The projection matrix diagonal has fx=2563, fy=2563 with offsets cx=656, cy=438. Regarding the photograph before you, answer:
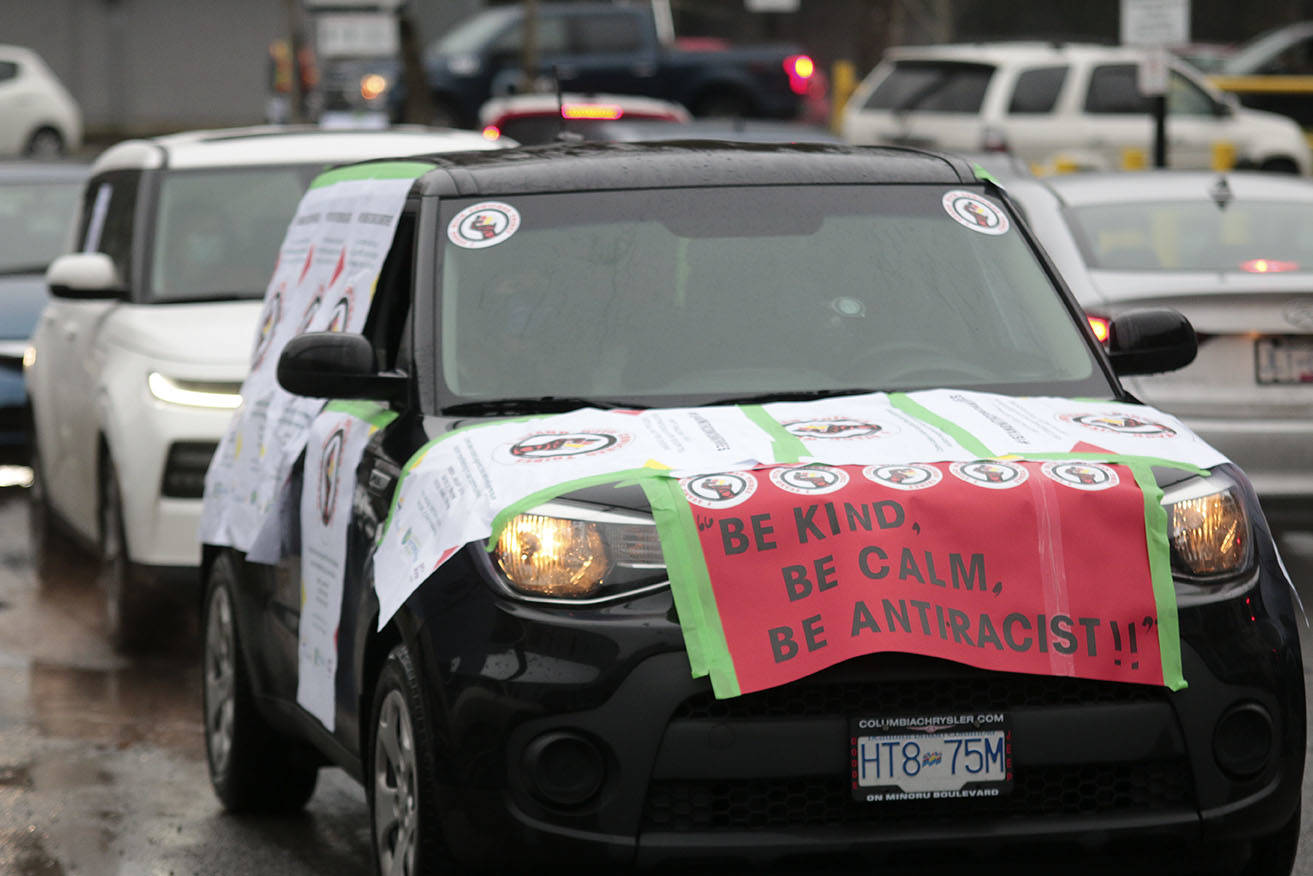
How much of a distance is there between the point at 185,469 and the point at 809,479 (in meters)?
4.72

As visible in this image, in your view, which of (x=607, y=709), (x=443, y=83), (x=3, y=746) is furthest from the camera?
(x=443, y=83)

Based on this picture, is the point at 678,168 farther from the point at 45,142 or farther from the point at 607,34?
the point at 607,34

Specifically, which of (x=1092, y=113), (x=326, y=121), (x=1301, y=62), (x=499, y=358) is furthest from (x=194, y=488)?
(x=1301, y=62)

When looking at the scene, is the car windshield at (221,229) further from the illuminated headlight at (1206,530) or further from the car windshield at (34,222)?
the illuminated headlight at (1206,530)

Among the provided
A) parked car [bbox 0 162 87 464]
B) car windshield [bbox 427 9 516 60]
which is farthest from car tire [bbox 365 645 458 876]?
car windshield [bbox 427 9 516 60]

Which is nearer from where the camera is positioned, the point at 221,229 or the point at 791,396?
the point at 791,396

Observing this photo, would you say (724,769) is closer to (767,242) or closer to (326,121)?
(767,242)

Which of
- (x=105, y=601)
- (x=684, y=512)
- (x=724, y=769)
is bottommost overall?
(x=105, y=601)

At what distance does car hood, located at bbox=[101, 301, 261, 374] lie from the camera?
9273mm

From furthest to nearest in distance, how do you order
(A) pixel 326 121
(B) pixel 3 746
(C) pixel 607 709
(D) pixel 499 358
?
(A) pixel 326 121, (B) pixel 3 746, (D) pixel 499 358, (C) pixel 607 709

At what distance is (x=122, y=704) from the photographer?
27.7 ft

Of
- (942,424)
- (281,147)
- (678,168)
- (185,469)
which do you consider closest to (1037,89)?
(281,147)

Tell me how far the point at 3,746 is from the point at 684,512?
385 cm

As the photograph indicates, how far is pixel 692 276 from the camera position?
575cm
